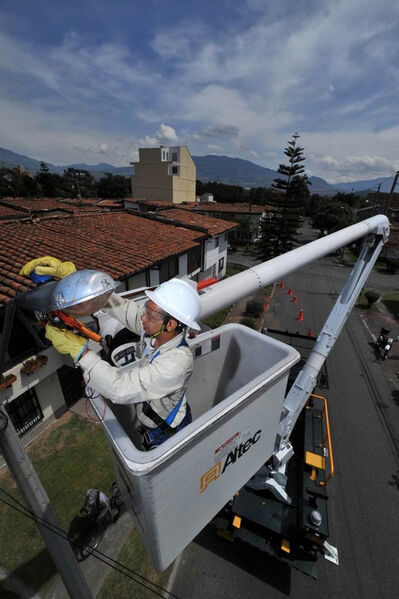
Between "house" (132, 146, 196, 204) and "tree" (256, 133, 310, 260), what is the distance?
18.8 m

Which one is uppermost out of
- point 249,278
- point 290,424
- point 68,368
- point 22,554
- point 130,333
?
point 249,278

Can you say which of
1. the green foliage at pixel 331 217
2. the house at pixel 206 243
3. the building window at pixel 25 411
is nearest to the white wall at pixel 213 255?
the house at pixel 206 243

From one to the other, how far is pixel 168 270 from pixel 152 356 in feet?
42.8

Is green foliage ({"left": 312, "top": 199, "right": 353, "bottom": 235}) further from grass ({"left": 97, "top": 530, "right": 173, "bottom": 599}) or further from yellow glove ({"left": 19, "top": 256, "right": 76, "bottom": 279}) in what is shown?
yellow glove ({"left": 19, "top": 256, "right": 76, "bottom": 279})

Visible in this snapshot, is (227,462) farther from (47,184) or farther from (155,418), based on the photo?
(47,184)

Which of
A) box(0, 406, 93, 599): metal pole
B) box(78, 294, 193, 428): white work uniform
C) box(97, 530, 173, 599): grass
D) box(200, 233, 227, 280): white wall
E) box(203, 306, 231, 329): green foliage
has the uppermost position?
box(78, 294, 193, 428): white work uniform

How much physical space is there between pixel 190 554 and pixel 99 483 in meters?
3.15

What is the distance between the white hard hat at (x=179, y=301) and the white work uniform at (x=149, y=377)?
21 cm

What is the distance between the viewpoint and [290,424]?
18.2ft

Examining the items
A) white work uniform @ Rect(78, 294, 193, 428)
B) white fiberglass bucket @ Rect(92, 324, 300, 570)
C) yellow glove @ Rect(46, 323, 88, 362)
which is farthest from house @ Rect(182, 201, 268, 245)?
yellow glove @ Rect(46, 323, 88, 362)

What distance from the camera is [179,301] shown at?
2.08m

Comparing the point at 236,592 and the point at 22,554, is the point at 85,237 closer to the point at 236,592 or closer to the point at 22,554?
the point at 22,554

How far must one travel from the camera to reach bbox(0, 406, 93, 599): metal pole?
2.73m

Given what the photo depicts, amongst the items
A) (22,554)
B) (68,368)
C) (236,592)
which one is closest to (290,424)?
(236,592)
